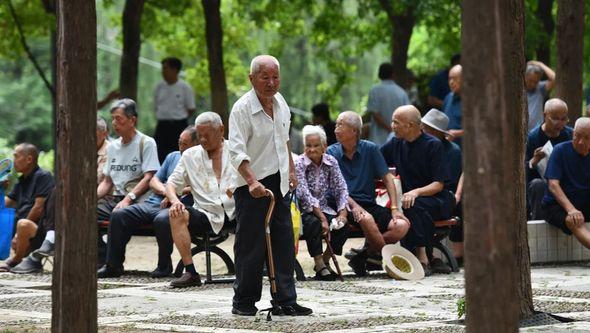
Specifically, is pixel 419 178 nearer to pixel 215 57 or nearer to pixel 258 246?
pixel 258 246

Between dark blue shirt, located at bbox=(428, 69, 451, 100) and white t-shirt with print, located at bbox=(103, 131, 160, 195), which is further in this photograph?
dark blue shirt, located at bbox=(428, 69, 451, 100)

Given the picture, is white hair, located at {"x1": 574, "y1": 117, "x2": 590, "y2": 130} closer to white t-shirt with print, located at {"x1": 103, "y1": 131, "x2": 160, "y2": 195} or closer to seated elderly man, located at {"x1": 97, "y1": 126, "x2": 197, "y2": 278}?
seated elderly man, located at {"x1": 97, "y1": 126, "x2": 197, "y2": 278}

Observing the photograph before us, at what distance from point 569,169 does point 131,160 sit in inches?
184

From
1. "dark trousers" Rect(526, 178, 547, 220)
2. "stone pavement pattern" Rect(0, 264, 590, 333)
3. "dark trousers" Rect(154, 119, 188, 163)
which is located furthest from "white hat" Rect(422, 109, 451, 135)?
"dark trousers" Rect(154, 119, 188, 163)

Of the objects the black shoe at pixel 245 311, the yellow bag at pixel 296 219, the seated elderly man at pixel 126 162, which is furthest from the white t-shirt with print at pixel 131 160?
the black shoe at pixel 245 311

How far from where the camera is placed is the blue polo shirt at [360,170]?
16.2 metres

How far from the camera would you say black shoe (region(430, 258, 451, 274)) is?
1653 centimetres

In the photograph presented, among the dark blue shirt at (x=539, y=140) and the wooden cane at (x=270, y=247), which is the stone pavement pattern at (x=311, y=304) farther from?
the dark blue shirt at (x=539, y=140)

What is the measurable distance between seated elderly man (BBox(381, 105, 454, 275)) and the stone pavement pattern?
54cm

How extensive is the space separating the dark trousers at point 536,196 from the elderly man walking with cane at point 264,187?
5943mm

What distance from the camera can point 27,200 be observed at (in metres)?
17.9

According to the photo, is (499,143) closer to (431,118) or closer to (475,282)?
(475,282)

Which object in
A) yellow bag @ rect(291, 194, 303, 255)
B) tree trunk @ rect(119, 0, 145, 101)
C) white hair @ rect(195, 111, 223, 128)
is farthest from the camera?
tree trunk @ rect(119, 0, 145, 101)

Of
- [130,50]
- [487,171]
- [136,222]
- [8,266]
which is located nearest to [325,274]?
[136,222]
